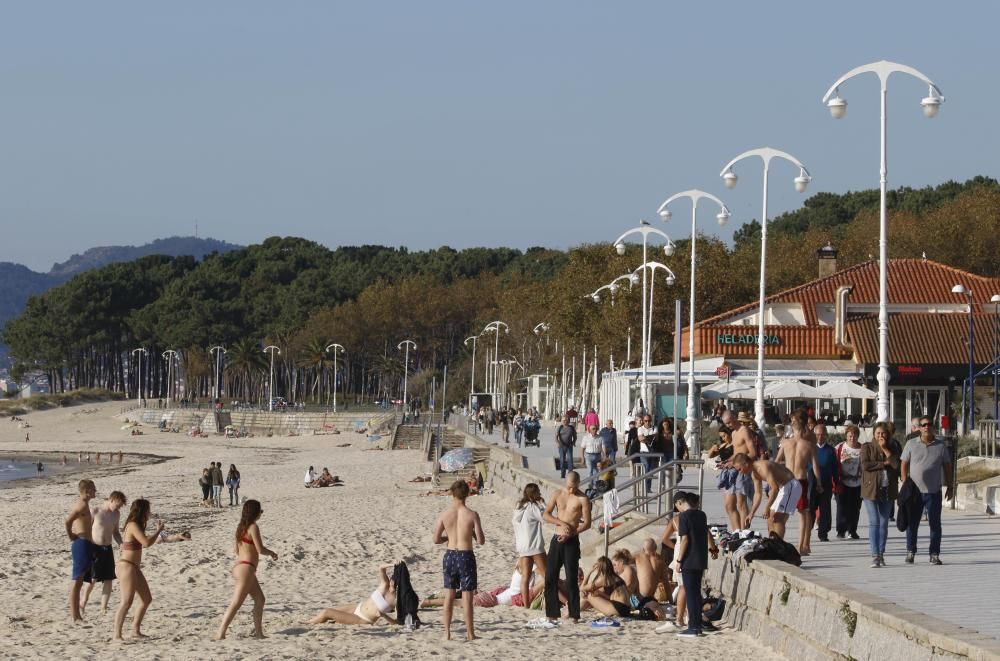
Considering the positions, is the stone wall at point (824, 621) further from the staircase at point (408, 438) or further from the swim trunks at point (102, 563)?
the staircase at point (408, 438)

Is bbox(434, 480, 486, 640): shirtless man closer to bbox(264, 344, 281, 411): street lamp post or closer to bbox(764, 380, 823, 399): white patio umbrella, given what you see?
bbox(764, 380, 823, 399): white patio umbrella

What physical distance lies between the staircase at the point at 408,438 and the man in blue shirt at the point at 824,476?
170 feet

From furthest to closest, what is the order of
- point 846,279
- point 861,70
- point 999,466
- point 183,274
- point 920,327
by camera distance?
point 183,274 → point 846,279 → point 920,327 → point 999,466 → point 861,70

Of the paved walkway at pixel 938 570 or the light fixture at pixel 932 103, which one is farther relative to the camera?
the light fixture at pixel 932 103

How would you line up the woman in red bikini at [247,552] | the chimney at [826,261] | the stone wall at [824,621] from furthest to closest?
the chimney at [826,261] → the woman in red bikini at [247,552] → the stone wall at [824,621]

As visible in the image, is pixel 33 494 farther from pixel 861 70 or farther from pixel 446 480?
pixel 861 70

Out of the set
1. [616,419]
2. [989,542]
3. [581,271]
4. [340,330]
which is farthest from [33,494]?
[340,330]

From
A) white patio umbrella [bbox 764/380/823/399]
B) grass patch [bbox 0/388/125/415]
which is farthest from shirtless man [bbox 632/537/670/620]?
grass patch [bbox 0/388/125/415]

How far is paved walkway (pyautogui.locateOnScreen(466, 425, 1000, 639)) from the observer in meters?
11.0

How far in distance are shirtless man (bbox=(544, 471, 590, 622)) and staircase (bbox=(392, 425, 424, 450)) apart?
53431 mm

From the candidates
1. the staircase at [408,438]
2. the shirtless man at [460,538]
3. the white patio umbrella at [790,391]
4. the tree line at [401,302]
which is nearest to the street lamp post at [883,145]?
the shirtless man at [460,538]

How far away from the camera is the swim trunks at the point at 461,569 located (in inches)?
512

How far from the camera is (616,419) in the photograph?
50531 mm

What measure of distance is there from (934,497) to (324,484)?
3079 centimetres
